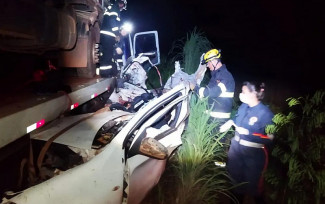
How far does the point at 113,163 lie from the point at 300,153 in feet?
7.48

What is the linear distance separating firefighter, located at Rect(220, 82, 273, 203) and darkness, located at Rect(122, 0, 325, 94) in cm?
487

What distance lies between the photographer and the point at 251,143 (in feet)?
10.8

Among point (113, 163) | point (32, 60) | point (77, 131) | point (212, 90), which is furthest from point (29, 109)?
point (212, 90)

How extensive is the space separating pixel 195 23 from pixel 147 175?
1349 centimetres

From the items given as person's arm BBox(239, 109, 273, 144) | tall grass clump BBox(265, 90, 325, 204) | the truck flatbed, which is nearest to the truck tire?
the truck flatbed

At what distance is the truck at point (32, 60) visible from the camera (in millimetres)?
2250

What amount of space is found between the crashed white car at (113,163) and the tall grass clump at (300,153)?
136 centimetres

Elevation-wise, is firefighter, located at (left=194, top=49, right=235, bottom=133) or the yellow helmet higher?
the yellow helmet

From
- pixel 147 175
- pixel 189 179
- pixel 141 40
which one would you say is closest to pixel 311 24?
pixel 141 40

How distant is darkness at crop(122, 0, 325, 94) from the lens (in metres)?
7.87

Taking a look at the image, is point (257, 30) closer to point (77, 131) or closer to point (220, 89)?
point (220, 89)

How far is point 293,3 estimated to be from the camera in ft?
29.3

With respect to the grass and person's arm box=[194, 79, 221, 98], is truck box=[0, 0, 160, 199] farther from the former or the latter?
person's arm box=[194, 79, 221, 98]

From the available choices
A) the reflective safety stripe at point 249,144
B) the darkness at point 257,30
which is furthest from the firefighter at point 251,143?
the darkness at point 257,30
